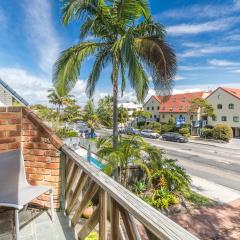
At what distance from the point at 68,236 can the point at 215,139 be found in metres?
30.5

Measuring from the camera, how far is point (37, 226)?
2645 mm

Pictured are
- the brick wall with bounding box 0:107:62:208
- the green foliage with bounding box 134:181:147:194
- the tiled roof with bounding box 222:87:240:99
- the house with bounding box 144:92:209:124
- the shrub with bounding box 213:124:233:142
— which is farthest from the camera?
the house with bounding box 144:92:209:124

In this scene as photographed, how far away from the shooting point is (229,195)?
986cm

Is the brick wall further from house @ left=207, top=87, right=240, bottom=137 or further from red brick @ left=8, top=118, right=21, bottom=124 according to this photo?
house @ left=207, top=87, right=240, bottom=137

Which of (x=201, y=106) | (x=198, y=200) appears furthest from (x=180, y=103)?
(x=198, y=200)

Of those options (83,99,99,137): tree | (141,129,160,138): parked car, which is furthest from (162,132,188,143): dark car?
(83,99,99,137): tree

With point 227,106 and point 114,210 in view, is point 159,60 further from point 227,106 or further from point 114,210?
point 227,106

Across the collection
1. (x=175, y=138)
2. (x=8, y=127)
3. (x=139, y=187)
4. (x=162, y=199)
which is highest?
(x=8, y=127)

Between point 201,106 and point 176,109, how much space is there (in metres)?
8.07

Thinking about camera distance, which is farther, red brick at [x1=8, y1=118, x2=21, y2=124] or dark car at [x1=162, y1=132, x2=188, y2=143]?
dark car at [x1=162, y1=132, x2=188, y2=143]

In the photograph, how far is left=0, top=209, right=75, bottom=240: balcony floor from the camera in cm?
246

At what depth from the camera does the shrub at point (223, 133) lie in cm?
2862

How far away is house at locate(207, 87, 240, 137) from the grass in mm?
27423

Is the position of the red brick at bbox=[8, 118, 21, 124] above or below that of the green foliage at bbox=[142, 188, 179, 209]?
above
